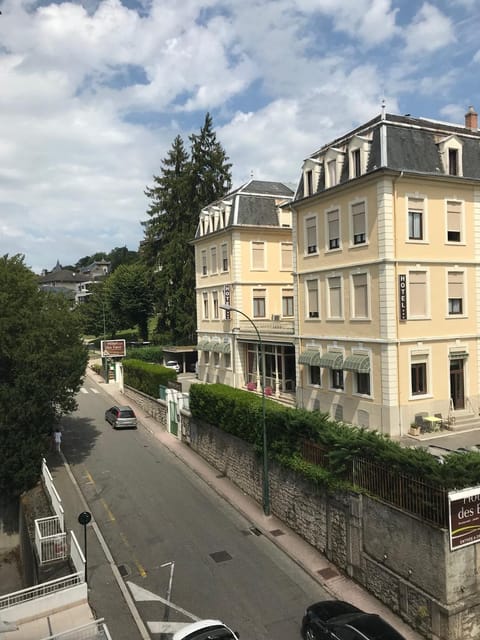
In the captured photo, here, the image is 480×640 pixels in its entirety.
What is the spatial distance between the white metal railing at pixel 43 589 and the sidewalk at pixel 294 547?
124 centimetres

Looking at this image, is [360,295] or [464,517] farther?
[360,295]

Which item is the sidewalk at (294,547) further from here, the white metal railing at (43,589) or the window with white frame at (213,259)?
the window with white frame at (213,259)

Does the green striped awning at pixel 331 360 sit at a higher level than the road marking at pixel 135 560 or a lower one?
higher

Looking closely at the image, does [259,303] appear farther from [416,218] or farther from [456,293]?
[416,218]

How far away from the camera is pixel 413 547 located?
41.5 ft

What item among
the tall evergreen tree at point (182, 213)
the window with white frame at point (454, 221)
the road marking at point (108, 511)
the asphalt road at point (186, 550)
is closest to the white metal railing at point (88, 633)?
the asphalt road at point (186, 550)

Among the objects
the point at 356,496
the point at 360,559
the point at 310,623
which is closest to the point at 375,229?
the point at 356,496

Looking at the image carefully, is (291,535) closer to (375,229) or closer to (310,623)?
(310,623)

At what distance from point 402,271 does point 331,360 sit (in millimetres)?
5659

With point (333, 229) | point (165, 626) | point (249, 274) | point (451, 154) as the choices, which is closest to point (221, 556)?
point (165, 626)

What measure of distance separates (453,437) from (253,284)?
19.2m

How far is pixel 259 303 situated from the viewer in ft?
123

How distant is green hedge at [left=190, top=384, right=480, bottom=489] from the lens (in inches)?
485

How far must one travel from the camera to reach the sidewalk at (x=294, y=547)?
1356 cm
